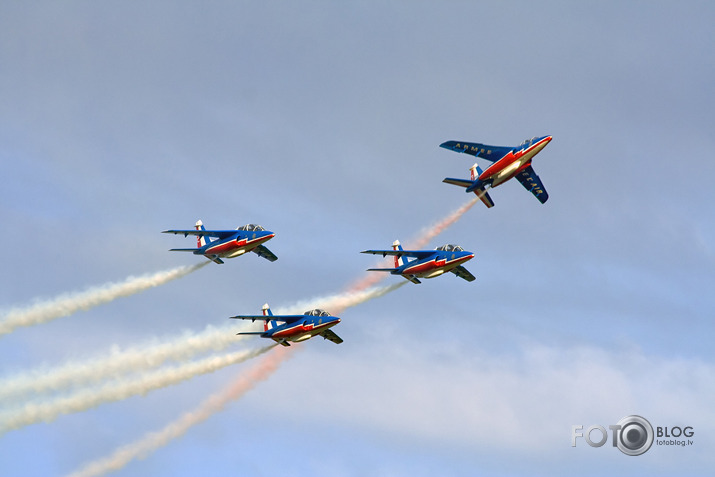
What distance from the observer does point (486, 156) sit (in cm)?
10762

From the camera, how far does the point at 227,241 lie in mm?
104875

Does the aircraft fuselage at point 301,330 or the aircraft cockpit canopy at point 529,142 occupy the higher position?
the aircraft cockpit canopy at point 529,142

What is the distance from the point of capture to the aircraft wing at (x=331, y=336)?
340 ft

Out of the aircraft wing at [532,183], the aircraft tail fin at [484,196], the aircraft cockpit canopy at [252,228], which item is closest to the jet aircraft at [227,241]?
the aircraft cockpit canopy at [252,228]

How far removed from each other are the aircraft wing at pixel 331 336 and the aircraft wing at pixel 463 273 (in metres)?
13.8

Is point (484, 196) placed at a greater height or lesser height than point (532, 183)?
lesser

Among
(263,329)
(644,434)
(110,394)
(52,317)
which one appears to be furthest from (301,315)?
(644,434)

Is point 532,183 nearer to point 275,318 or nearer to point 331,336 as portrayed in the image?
point 331,336

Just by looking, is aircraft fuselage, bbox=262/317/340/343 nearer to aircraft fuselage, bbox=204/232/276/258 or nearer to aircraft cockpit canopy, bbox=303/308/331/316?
aircraft cockpit canopy, bbox=303/308/331/316

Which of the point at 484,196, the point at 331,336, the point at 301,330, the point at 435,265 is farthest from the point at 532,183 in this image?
the point at 301,330

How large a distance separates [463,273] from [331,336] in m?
15.6

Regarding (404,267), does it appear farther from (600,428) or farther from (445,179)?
(600,428)

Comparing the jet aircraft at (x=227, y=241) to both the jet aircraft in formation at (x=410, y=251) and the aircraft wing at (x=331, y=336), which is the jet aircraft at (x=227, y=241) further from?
the aircraft wing at (x=331, y=336)

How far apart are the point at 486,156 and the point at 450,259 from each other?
14.9 m
